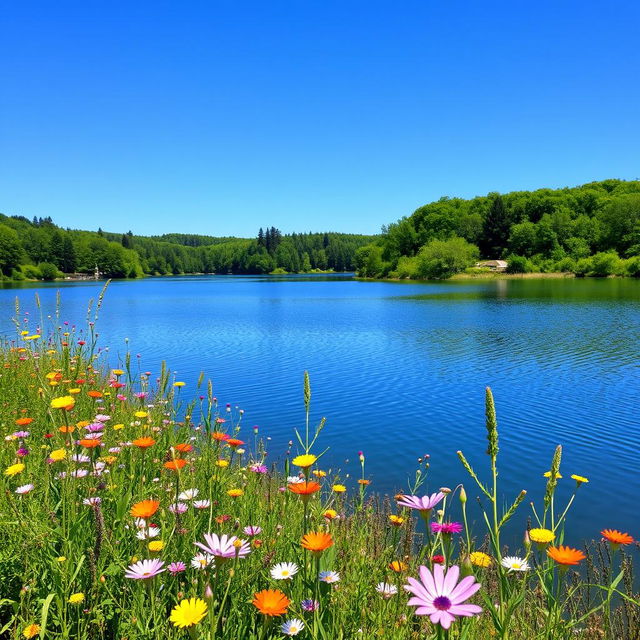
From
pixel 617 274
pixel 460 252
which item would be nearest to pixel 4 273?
pixel 460 252

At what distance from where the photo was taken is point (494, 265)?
87438 millimetres

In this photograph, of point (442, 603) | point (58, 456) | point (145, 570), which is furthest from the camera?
point (58, 456)

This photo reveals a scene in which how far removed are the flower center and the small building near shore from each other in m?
89.7

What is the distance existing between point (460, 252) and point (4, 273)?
3760 inches

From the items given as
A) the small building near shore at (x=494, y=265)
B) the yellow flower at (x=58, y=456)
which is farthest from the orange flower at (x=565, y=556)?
the small building near shore at (x=494, y=265)

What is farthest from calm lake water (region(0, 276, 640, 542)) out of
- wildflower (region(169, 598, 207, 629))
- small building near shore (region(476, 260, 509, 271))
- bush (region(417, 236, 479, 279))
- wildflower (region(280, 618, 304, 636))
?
small building near shore (region(476, 260, 509, 271))

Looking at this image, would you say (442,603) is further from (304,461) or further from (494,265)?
(494,265)

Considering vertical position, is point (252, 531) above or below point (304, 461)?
below

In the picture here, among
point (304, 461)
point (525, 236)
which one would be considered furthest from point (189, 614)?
point (525, 236)

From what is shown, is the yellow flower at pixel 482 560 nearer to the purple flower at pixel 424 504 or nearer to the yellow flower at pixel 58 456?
the purple flower at pixel 424 504

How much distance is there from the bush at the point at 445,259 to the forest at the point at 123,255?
75137 millimetres

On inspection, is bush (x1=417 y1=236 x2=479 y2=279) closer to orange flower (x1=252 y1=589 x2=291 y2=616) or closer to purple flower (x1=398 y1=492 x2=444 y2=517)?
purple flower (x1=398 y1=492 x2=444 y2=517)

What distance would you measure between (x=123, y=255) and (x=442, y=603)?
15385 centimetres

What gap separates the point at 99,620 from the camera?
2064 mm
